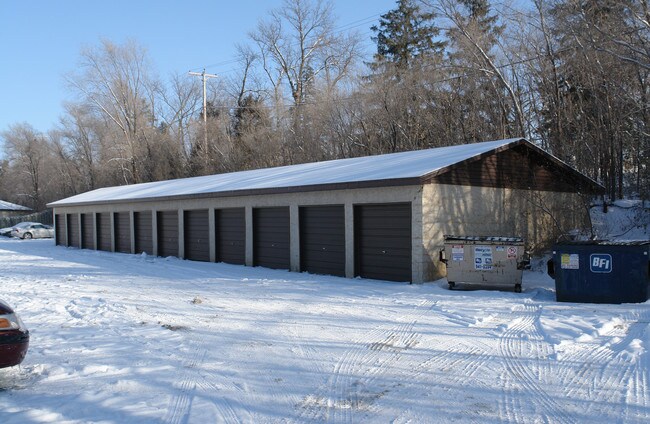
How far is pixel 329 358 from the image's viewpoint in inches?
275

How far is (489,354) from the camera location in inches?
278

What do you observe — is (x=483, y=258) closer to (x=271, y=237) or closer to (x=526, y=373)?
(x=526, y=373)

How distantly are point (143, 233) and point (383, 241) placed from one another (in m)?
14.4

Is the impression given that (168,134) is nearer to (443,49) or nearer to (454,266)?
(443,49)

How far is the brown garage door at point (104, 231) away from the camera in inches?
1109

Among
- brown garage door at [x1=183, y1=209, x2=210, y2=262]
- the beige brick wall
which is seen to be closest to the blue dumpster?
the beige brick wall

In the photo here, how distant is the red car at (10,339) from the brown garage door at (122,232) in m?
21.1

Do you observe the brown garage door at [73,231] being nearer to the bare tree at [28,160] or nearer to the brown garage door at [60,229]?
the brown garage door at [60,229]

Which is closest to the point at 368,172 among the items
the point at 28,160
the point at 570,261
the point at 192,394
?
the point at 570,261

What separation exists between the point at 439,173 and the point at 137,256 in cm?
1528

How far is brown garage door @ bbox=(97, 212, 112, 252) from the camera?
28156 mm

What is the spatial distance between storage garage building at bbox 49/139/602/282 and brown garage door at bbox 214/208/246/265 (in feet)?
0.12

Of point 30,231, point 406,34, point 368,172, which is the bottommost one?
point 30,231

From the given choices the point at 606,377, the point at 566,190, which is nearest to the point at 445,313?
the point at 606,377
